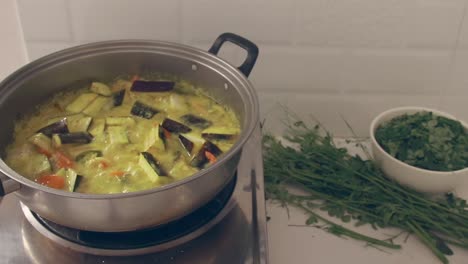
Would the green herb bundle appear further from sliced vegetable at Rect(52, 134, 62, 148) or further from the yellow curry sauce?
sliced vegetable at Rect(52, 134, 62, 148)

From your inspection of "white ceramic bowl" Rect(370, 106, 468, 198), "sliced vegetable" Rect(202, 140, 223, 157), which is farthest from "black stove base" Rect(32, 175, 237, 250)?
"white ceramic bowl" Rect(370, 106, 468, 198)

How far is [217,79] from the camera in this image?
96 centimetres

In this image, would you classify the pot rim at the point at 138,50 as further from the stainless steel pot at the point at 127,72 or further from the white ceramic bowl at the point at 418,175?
the white ceramic bowl at the point at 418,175

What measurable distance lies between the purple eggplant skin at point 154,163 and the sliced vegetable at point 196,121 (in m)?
0.12

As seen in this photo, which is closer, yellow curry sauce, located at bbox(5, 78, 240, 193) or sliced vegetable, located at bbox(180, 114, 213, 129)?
yellow curry sauce, located at bbox(5, 78, 240, 193)

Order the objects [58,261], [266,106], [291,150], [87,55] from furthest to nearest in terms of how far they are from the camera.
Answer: [266,106] < [291,150] < [87,55] < [58,261]

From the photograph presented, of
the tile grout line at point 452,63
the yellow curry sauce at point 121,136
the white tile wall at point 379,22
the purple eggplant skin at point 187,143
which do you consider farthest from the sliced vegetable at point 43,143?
the tile grout line at point 452,63

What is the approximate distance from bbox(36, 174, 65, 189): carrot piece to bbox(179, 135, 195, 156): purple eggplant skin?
201mm

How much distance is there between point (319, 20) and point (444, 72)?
29 cm

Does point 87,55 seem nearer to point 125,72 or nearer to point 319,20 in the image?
point 125,72

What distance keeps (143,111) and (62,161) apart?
181mm

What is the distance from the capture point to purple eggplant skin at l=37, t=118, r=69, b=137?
0.92m

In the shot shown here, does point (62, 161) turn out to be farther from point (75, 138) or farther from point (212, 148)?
point (212, 148)

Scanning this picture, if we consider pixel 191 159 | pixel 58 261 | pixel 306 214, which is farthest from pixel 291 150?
pixel 58 261
